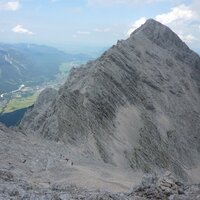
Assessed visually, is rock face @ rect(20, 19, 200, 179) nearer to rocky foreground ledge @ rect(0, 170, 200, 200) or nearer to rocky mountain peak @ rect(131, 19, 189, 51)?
rocky mountain peak @ rect(131, 19, 189, 51)

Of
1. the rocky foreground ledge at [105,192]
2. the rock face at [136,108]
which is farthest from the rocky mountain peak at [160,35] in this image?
the rocky foreground ledge at [105,192]

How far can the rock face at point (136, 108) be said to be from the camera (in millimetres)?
77812

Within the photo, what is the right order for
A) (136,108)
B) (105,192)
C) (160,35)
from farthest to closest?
(160,35) → (136,108) → (105,192)

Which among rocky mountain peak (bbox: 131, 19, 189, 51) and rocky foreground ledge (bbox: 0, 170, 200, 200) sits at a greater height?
rocky mountain peak (bbox: 131, 19, 189, 51)

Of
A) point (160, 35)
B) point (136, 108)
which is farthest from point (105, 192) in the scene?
point (160, 35)

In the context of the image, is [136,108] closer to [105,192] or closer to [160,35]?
[160,35]

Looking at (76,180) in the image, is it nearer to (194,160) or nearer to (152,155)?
(152,155)

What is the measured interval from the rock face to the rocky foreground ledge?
35.6 m

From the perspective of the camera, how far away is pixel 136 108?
10531 centimetres

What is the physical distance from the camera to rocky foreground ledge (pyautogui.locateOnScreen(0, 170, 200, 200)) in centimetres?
2459

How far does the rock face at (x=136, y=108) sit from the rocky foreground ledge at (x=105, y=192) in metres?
35.6

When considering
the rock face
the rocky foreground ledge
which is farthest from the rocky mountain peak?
the rocky foreground ledge

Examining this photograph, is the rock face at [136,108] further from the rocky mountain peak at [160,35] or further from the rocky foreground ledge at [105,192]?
the rocky foreground ledge at [105,192]

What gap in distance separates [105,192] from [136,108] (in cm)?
7806
